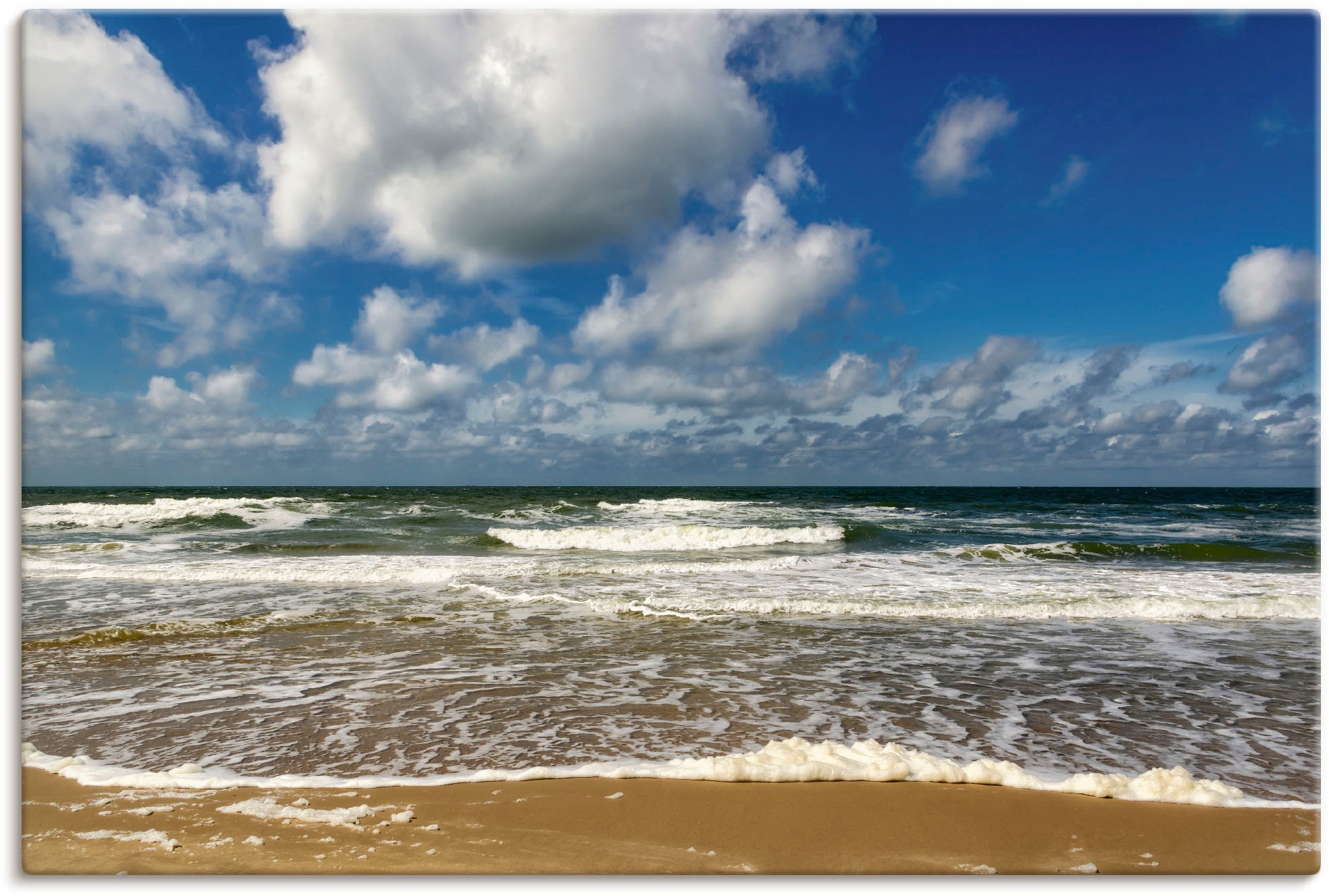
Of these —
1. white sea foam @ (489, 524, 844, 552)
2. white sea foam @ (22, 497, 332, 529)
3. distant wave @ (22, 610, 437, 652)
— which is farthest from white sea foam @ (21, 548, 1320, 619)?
white sea foam @ (22, 497, 332, 529)

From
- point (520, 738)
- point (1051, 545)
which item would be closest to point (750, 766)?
point (520, 738)

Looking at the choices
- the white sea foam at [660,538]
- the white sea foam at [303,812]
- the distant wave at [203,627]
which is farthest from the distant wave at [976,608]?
the white sea foam at [660,538]

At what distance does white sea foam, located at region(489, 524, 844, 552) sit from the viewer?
19.8 metres

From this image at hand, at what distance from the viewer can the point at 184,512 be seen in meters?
28.2

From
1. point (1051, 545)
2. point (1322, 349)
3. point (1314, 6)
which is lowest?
point (1051, 545)

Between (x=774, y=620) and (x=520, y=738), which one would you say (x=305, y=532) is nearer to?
(x=774, y=620)

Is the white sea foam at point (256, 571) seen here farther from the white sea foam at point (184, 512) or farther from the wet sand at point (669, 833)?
the white sea foam at point (184, 512)

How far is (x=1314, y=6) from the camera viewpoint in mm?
3633

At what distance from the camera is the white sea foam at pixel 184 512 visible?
24562 millimetres

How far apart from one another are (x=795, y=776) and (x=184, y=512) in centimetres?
Answer: 3252

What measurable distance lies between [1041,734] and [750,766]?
93.6 inches

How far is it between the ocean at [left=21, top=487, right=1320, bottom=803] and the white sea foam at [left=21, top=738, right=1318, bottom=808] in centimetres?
2

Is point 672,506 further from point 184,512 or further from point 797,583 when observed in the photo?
point 797,583

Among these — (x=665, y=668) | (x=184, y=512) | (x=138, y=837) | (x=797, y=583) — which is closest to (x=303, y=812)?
(x=138, y=837)
